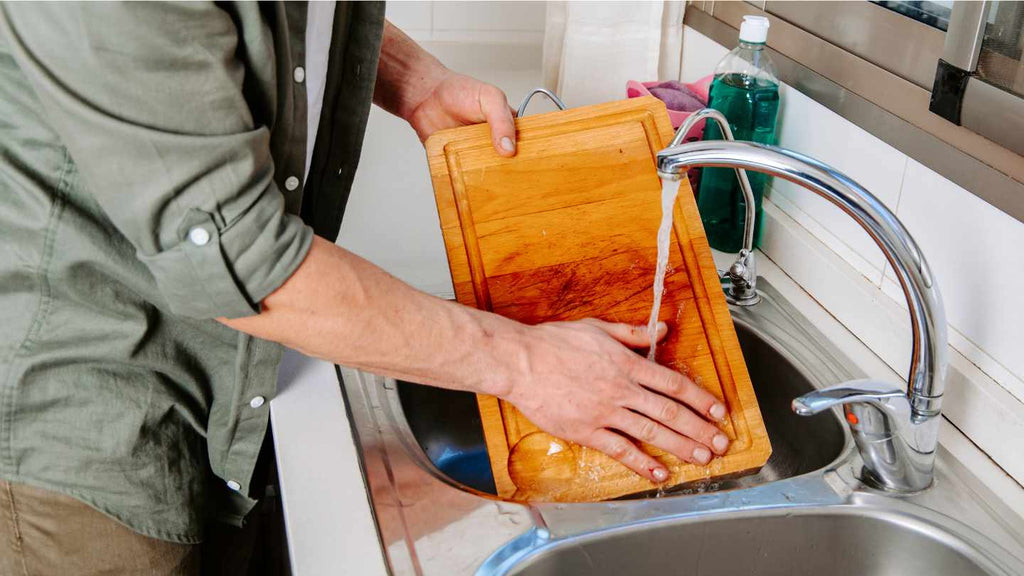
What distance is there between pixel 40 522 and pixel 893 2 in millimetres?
1027

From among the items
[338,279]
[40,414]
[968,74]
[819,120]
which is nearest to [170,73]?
[338,279]

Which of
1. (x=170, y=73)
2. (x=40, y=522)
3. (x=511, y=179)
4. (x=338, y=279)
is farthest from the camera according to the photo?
(x=511, y=179)

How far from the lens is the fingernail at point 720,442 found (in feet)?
2.89

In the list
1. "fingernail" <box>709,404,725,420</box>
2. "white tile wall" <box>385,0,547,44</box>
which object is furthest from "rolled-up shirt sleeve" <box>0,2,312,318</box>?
"white tile wall" <box>385,0,547,44</box>

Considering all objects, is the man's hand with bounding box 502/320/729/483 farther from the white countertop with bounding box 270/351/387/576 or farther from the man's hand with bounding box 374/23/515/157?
the man's hand with bounding box 374/23/515/157

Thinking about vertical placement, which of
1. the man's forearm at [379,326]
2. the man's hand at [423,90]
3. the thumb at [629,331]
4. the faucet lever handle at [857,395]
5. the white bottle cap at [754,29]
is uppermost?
the white bottle cap at [754,29]

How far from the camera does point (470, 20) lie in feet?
5.65

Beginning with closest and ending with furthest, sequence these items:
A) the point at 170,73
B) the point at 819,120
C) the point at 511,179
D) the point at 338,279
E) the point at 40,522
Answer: the point at 170,73
the point at 338,279
the point at 40,522
the point at 511,179
the point at 819,120

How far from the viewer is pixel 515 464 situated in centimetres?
88

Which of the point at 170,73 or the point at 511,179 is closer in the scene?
the point at 170,73

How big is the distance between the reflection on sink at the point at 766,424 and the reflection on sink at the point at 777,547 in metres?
0.17

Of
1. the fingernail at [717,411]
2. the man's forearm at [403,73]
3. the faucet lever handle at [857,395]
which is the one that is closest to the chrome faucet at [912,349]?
the faucet lever handle at [857,395]

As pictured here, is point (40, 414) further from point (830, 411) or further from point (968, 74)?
point (968, 74)

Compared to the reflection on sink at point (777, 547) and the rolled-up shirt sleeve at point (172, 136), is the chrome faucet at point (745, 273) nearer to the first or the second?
the reflection on sink at point (777, 547)
